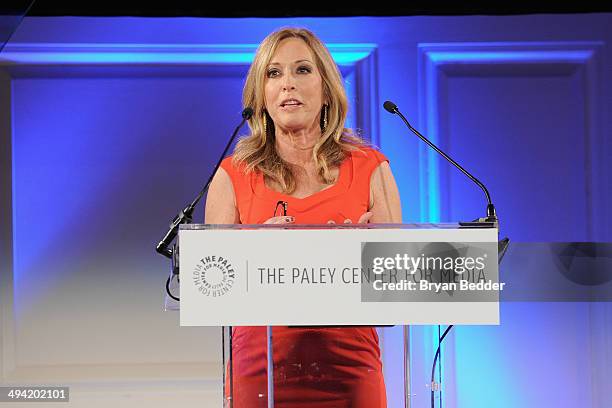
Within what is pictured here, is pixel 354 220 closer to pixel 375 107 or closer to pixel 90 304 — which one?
pixel 375 107

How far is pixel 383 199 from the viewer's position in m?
2.54

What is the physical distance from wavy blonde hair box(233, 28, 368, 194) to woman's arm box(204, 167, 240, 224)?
0.07 m

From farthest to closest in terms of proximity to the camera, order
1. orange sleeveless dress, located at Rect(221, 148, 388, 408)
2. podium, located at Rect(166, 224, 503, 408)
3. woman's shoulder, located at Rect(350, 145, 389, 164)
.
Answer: woman's shoulder, located at Rect(350, 145, 389, 164), orange sleeveless dress, located at Rect(221, 148, 388, 408), podium, located at Rect(166, 224, 503, 408)

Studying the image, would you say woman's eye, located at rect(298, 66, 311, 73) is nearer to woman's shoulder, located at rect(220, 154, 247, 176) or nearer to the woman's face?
the woman's face

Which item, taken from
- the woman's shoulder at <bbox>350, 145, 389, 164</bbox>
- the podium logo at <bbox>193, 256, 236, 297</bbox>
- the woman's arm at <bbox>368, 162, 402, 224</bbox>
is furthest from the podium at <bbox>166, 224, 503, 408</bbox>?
the woman's shoulder at <bbox>350, 145, 389, 164</bbox>

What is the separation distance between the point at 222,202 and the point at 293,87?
0.40 m

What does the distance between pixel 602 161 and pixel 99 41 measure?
221 cm

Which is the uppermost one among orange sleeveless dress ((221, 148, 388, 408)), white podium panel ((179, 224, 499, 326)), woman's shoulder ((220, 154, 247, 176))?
woman's shoulder ((220, 154, 247, 176))

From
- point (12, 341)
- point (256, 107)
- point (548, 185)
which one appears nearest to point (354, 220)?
point (256, 107)

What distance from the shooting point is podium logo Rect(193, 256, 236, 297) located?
1.76 meters

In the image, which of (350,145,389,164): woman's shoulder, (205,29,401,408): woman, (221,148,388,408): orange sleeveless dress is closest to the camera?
(221,148,388,408): orange sleeveless dress

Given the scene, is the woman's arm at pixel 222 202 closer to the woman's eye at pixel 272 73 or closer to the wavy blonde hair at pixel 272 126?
the wavy blonde hair at pixel 272 126

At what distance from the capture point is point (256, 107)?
8.56 ft

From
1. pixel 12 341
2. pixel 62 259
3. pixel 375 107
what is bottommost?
pixel 12 341
